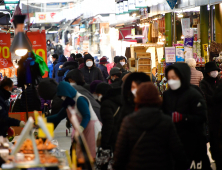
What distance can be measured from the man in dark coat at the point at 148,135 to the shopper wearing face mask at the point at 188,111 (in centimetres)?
103

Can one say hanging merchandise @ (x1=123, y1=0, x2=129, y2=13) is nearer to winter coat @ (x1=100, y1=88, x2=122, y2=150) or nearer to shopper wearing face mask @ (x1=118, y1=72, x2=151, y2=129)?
winter coat @ (x1=100, y1=88, x2=122, y2=150)

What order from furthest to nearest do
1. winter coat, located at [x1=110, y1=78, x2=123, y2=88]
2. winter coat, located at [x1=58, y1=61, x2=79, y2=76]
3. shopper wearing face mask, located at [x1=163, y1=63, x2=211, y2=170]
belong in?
winter coat, located at [x1=58, y1=61, x2=79, y2=76] → winter coat, located at [x1=110, y1=78, x2=123, y2=88] → shopper wearing face mask, located at [x1=163, y1=63, x2=211, y2=170]

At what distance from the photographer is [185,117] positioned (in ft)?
15.1

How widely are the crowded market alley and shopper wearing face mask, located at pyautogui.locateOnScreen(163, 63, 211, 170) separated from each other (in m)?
0.01

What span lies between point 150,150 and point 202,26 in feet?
33.0

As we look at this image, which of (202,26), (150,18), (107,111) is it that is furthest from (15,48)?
(150,18)

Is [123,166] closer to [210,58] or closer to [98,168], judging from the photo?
[98,168]

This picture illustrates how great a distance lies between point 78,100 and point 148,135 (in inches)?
79.5

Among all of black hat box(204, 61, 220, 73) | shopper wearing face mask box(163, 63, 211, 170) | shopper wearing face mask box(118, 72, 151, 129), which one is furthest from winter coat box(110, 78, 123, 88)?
shopper wearing face mask box(118, 72, 151, 129)

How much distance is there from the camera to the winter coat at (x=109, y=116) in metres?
5.28

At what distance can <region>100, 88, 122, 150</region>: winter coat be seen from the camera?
17.3 ft

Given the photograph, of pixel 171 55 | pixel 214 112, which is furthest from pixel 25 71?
pixel 171 55

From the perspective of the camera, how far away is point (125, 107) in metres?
4.42

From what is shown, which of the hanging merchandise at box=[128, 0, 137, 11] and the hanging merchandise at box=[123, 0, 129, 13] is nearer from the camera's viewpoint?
the hanging merchandise at box=[128, 0, 137, 11]
